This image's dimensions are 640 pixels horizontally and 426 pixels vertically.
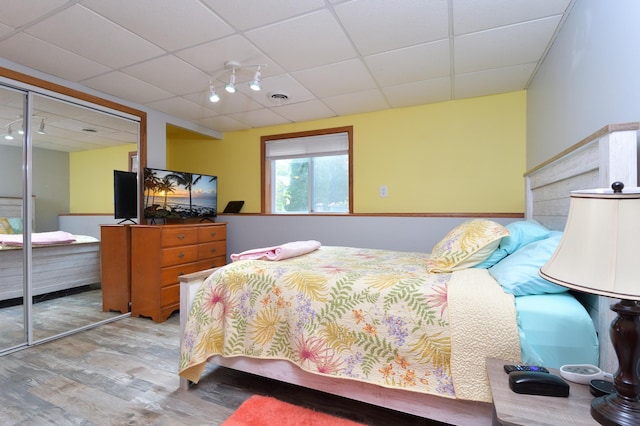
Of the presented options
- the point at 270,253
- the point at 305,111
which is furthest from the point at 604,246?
the point at 305,111

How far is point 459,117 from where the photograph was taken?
10.5 feet

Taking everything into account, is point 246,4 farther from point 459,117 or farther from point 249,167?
point 249,167

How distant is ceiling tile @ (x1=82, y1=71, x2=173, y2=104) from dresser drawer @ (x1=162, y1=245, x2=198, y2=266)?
1.55 m

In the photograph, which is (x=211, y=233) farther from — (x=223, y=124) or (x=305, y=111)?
(x=305, y=111)

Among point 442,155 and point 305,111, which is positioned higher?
point 305,111

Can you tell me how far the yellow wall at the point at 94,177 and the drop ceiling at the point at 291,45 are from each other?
63cm

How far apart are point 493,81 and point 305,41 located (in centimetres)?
179

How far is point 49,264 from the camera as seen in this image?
9.02 ft

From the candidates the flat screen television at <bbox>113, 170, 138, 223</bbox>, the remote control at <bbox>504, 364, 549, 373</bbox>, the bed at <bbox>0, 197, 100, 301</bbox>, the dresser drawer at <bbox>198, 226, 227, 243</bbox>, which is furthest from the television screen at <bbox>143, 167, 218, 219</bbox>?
the remote control at <bbox>504, 364, 549, 373</bbox>

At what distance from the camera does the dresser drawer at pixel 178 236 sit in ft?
9.97

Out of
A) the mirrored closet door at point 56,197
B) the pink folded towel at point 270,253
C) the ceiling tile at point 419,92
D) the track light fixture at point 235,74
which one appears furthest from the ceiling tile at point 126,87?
the ceiling tile at point 419,92

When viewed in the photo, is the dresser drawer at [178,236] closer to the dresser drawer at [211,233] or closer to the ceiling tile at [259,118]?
the dresser drawer at [211,233]

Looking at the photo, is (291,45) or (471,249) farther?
(291,45)

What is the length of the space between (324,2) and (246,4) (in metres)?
0.45
